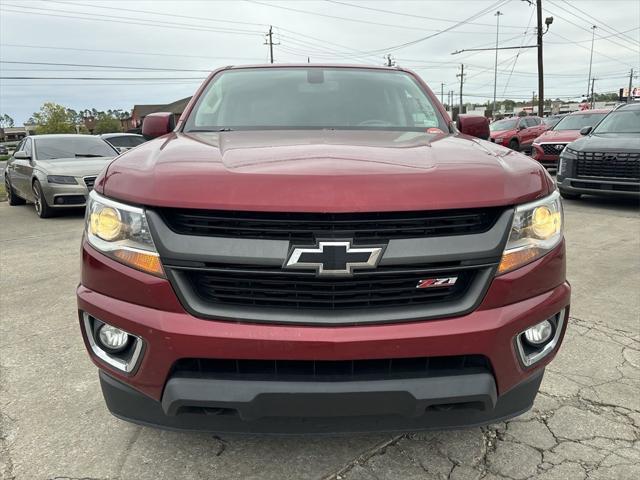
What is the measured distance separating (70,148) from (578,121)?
493 inches

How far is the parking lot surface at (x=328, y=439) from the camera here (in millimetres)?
2193

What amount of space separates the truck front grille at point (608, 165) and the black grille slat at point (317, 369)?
24.9 ft

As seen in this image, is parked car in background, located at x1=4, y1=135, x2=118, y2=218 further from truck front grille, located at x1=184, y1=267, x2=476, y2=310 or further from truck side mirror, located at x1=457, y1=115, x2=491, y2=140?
truck front grille, located at x1=184, y1=267, x2=476, y2=310

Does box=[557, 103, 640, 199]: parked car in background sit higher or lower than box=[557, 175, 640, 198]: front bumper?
higher

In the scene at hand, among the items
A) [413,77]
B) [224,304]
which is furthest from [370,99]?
[224,304]

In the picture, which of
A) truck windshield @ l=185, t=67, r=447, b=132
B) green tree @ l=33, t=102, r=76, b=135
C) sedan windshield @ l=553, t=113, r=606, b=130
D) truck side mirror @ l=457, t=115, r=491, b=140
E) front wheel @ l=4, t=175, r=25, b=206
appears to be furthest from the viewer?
green tree @ l=33, t=102, r=76, b=135

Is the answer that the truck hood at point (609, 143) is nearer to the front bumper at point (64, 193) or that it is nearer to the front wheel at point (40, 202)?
the front bumper at point (64, 193)

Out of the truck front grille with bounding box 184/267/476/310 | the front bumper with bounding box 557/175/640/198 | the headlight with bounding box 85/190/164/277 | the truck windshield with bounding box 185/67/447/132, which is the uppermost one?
the truck windshield with bounding box 185/67/447/132

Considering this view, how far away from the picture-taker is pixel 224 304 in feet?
5.97

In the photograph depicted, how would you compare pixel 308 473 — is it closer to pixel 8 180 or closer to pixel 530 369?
pixel 530 369

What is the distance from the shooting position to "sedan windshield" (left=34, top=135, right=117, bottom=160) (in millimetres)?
9594

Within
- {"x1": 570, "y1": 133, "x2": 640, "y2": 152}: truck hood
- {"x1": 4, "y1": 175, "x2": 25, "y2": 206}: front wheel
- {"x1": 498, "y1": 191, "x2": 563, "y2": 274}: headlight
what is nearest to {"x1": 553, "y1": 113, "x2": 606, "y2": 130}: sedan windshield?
{"x1": 570, "y1": 133, "x2": 640, "y2": 152}: truck hood

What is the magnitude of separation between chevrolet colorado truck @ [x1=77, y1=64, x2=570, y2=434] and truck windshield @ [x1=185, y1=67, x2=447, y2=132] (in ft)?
3.80

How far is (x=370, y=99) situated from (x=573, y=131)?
11962mm
